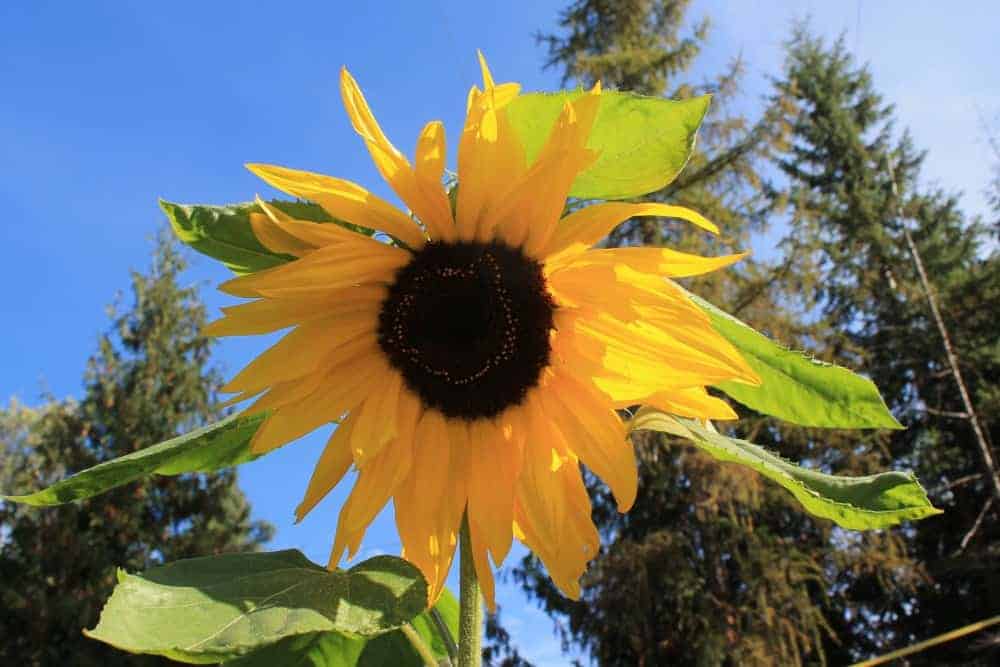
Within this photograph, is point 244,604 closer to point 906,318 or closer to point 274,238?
point 274,238

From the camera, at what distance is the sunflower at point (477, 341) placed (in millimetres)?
618

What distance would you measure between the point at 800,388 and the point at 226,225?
0.44 m

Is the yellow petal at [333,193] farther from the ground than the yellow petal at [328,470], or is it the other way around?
the yellow petal at [333,193]

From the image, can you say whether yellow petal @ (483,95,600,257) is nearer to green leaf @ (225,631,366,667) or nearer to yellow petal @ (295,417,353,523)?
yellow petal @ (295,417,353,523)

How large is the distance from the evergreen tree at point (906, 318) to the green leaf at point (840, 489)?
9891mm

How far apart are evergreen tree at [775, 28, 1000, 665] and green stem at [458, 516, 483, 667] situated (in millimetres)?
9929

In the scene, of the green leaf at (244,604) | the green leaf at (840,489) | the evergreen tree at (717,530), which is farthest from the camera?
the evergreen tree at (717,530)

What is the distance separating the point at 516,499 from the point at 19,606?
11.0m

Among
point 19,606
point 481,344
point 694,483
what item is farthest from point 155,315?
point 481,344

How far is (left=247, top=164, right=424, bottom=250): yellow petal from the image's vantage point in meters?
0.61

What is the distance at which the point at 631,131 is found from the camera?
607mm

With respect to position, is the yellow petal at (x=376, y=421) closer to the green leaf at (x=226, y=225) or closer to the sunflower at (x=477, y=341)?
the sunflower at (x=477, y=341)

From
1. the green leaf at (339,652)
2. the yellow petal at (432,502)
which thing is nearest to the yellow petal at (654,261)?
the yellow petal at (432,502)

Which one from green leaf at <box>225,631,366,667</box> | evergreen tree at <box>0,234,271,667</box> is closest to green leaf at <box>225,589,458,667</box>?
green leaf at <box>225,631,366,667</box>
